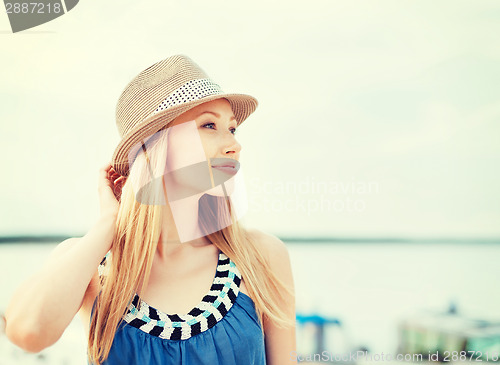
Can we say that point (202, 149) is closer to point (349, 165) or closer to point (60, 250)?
point (60, 250)

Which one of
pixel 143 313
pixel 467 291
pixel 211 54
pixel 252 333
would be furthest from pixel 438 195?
pixel 143 313

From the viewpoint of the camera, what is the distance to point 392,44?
246cm

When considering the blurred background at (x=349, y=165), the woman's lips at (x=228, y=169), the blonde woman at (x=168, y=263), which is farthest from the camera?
the blurred background at (x=349, y=165)

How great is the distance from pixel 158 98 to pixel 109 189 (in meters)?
0.33

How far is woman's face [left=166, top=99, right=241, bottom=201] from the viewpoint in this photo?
1.13 m

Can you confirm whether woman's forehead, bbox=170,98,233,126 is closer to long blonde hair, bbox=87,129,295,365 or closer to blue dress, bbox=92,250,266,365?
long blonde hair, bbox=87,129,295,365

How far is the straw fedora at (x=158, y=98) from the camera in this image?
1.12 meters

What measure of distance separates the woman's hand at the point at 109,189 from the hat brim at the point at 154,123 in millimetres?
30

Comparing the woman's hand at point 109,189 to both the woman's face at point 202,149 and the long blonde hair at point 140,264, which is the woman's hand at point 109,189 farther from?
the woman's face at point 202,149

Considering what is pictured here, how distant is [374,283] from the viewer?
2.35m

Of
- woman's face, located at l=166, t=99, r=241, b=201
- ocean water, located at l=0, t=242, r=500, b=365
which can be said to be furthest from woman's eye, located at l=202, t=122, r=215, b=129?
ocean water, located at l=0, t=242, r=500, b=365

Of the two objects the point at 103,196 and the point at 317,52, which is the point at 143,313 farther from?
the point at 317,52

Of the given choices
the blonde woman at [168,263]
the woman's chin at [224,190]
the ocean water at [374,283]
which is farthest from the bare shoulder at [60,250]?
the ocean water at [374,283]

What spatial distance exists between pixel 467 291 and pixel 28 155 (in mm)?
2620
